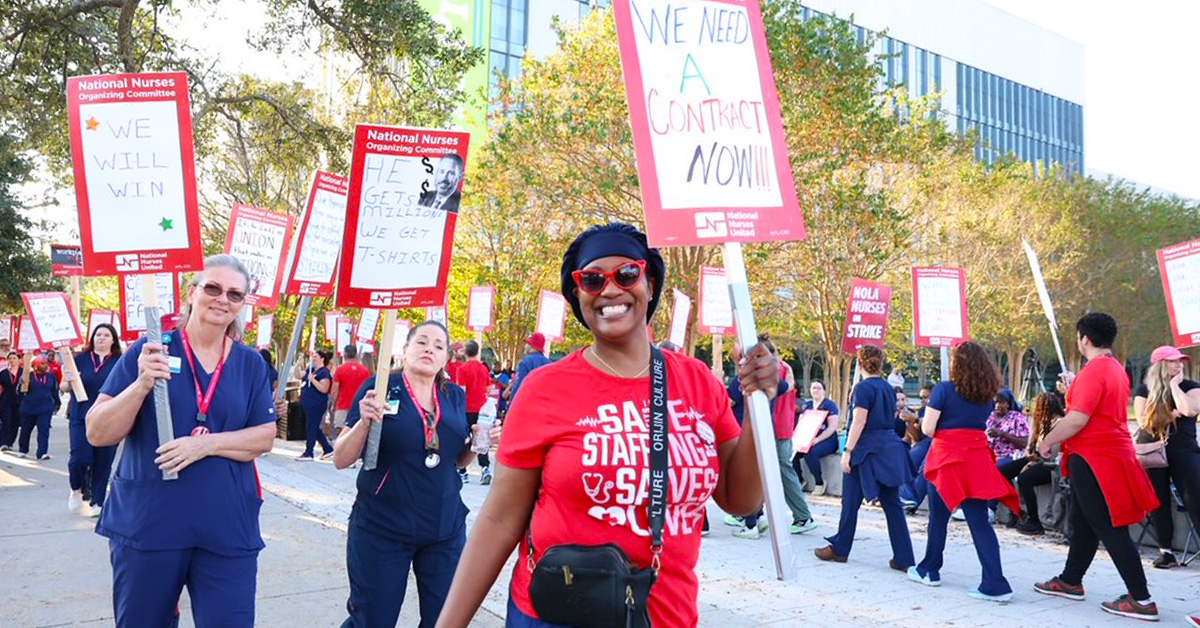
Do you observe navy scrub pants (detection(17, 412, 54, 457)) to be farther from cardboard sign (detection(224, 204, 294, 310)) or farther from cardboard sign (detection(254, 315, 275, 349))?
cardboard sign (detection(224, 204, 294, 310))

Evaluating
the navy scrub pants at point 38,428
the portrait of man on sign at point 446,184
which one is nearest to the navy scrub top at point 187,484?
the portrait of man on sign at point 446,184

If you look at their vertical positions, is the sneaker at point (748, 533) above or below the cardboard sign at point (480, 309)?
below

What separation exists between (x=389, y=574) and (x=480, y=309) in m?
14.0

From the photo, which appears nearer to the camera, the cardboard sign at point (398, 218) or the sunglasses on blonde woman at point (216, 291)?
the sunglasses on blonde woman at point (216, 291)

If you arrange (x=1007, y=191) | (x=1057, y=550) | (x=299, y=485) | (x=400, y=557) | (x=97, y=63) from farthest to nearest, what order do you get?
(x=1007, y=191) < (x=97, y=63) < (x=299, y=485) < (x=1057, y=550) < (x=400, y=557)

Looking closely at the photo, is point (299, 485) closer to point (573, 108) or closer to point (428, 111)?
point (428, 111)

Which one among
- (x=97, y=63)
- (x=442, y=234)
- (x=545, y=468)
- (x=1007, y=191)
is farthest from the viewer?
(x=1007, y=191)

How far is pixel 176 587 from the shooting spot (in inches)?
142

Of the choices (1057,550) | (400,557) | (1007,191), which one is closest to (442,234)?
(400,557)

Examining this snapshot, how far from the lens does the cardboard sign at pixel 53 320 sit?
12648mm

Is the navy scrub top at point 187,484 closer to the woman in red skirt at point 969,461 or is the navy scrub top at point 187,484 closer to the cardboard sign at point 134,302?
the woman in red skirt at point 969,461

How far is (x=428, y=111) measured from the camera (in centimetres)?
1419

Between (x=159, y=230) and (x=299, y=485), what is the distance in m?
7.98

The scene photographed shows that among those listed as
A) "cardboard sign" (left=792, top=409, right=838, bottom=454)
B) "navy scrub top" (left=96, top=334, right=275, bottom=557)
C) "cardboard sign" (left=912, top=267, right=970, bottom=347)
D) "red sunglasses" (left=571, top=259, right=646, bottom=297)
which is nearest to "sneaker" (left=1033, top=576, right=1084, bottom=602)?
"cardboard sign" (left=792, top=409, right=838, bottom=454)
